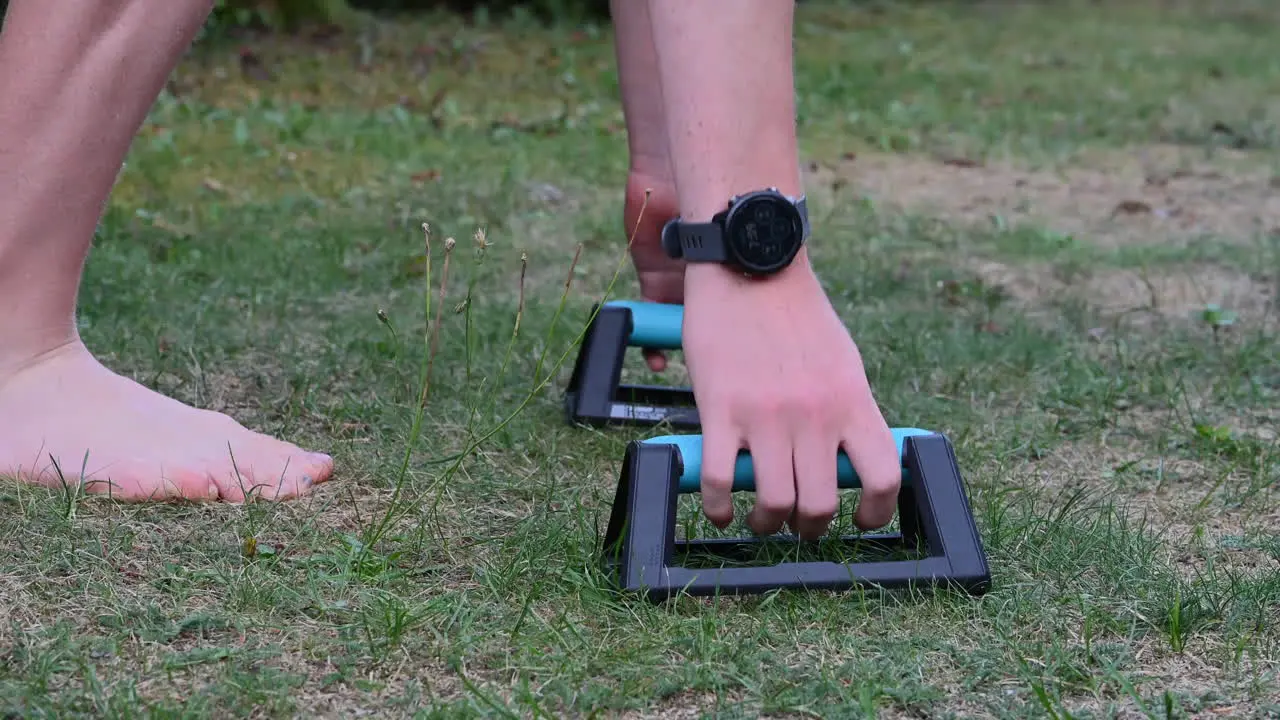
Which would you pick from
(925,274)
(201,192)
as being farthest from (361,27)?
(925,274)

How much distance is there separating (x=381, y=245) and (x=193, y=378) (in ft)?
3.71

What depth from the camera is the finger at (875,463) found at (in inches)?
57.2

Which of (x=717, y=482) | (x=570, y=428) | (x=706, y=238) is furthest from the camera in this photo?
(x=570, y=428)

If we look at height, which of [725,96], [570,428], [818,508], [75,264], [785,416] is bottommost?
[570,428]

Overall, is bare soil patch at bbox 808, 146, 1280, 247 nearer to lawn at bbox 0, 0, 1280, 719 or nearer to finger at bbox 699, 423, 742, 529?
lawn at bbox 0, 0, 1280, 719

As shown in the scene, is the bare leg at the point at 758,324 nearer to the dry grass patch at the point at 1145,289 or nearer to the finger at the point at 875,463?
the finger at the point at 875,463

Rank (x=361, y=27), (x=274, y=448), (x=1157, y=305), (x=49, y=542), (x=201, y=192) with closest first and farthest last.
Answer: (x=49, y=542), (x=274, y=448), (x=1157, y=305), (x=201, y=192), (x=361, y=27)

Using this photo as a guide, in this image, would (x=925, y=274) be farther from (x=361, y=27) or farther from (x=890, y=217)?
(x=361, y=27)

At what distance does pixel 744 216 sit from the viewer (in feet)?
4.90

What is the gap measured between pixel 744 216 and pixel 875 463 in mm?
305

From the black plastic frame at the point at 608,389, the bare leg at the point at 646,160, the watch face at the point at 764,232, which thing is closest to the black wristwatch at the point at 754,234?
the watch face at the point at 764,232

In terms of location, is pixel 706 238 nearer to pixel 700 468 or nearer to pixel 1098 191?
pixel 700 468

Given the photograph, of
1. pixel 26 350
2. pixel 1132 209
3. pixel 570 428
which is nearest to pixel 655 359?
pixel 570 428

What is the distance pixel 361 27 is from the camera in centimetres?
709
